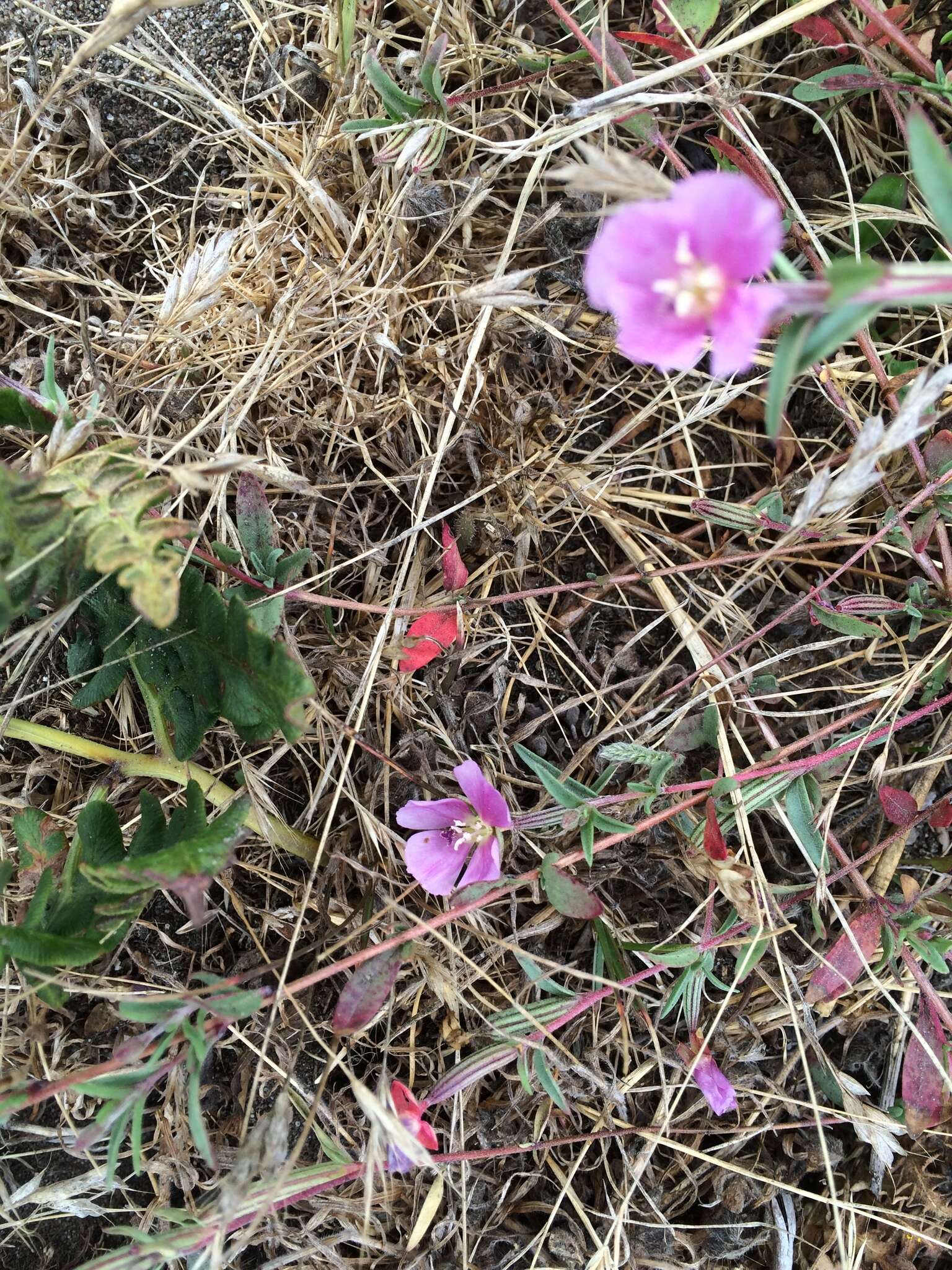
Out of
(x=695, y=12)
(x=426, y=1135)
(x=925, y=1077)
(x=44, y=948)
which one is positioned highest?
(x=695, y=12)

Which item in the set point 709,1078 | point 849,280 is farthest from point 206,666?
point 709,1078

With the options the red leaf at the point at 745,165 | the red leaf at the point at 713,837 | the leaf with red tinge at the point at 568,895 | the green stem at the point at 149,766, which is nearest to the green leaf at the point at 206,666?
the green stem at the point at 149,766

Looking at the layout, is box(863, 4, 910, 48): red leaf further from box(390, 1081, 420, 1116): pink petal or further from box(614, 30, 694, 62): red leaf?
box(390, 1081, 420, 1116): pink petal

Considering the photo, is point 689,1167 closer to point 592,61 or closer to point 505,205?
point 505,205

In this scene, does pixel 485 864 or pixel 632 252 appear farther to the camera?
pixel 485 864

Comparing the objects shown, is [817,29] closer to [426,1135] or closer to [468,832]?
[468,832]

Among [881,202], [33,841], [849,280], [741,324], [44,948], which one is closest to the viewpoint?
[849,280]

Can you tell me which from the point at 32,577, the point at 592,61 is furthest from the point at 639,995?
the point at 592,61
